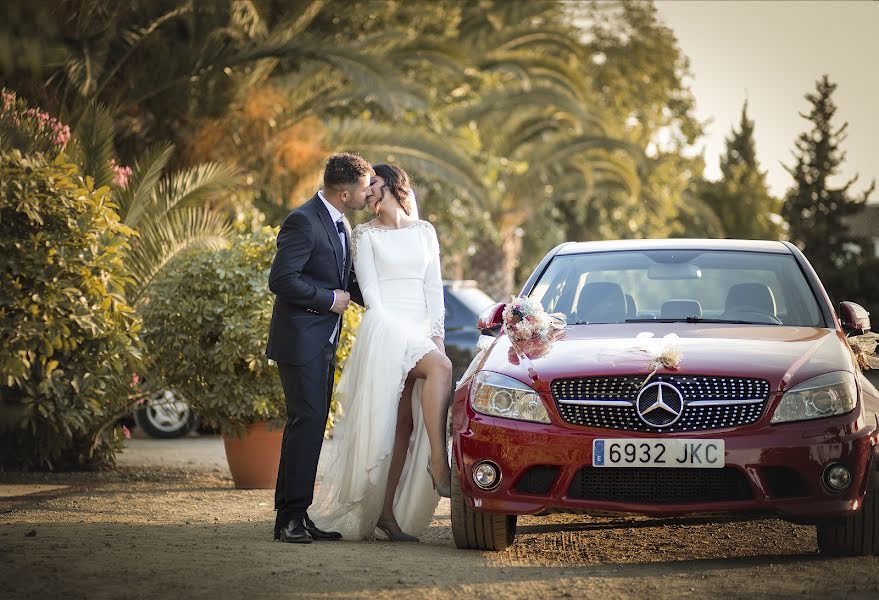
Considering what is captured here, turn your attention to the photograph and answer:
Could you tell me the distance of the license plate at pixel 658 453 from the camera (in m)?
6.34

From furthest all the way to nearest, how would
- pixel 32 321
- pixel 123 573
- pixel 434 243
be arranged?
pixel 32 321
pixel 434 243
pixel 123 573

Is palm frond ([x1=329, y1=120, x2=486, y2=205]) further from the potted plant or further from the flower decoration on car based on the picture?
the flower decoration on car

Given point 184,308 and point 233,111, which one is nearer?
point 184,308

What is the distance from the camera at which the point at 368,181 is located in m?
7.82

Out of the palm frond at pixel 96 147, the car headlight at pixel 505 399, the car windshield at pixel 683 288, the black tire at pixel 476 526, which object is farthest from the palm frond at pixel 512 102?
the car headlight at pixel 505 399

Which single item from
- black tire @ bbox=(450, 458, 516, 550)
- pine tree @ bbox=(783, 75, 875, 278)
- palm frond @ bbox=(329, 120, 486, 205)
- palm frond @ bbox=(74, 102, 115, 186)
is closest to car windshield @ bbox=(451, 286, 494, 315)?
palm frond @ bbox=(329, 120, 486, 205)

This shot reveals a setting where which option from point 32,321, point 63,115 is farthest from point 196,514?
point 63,115

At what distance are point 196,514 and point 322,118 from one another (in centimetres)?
1265

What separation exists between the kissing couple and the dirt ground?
30 cm

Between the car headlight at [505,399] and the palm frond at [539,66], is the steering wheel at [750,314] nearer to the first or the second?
the car headlight at [505,399]

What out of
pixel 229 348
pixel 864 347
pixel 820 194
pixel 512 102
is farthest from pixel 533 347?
pixel 820 194

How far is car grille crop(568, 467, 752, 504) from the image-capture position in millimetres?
6414

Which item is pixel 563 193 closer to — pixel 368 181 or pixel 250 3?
pixel 250 3

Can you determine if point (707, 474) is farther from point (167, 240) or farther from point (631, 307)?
point (167, 240)
